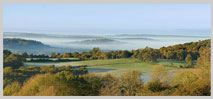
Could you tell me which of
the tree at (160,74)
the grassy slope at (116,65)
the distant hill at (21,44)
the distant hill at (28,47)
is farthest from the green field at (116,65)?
the distant hill at (21,44)

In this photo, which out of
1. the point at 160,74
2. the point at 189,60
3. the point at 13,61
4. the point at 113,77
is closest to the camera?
the point at 13,61

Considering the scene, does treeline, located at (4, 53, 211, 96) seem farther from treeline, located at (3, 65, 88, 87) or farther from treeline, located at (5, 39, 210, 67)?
treeline, located at (5, 39, 210, 67)

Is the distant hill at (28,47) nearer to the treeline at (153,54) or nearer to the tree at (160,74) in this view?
the treeline at (153,54)

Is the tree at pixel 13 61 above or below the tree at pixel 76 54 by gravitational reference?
below

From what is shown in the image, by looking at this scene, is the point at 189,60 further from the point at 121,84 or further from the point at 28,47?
the point at 28,47

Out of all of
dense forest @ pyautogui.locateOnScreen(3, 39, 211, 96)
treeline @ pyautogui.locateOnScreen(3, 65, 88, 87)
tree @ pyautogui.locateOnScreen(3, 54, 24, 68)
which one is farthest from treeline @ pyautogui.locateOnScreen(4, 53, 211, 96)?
tree @ pyautogui.locateOnScreen(3, 54, 24, 68)

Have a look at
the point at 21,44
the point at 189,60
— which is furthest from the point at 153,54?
the point at 21,44

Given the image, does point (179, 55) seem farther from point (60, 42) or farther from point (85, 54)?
point (60, 42)
